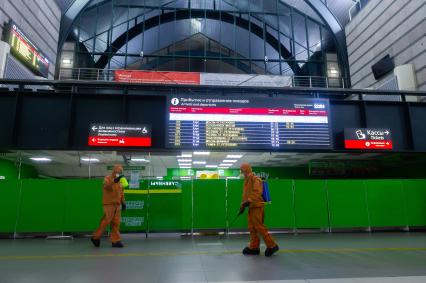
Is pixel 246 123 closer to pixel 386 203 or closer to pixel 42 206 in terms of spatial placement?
pixel 386 203

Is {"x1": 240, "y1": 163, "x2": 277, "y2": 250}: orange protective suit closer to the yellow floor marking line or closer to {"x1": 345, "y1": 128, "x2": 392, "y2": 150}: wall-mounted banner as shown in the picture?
the yellow floor marking line

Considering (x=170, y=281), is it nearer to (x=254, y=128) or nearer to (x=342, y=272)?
(x=342, y=272)

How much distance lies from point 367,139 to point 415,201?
4017 millimetres

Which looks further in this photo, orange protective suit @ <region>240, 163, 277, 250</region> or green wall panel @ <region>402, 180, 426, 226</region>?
green wall panel @ <region>402, 180, 426, 226</region>

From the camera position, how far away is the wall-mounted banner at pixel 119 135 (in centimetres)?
919

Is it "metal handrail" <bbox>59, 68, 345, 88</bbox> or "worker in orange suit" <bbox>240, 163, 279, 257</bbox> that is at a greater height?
"metal handrail" <bbox>59, 68, 345, 88</bbox>

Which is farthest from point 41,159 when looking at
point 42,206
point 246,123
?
point 246,123

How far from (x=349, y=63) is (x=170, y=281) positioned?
22071 mm

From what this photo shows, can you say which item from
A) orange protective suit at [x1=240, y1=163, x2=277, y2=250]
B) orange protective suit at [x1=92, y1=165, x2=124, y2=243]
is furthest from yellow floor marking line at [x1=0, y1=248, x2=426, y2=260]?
orange protective suit at [x1=92, y1=165, x2=124, y2=243]

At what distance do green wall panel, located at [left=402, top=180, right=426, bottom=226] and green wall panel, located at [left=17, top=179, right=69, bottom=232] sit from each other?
12.3 m

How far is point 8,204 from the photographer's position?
1027 centimetres

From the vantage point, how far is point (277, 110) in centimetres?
991

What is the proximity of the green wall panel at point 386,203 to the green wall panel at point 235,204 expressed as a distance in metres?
4.83

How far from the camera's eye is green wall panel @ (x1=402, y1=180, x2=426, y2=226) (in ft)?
38.3
